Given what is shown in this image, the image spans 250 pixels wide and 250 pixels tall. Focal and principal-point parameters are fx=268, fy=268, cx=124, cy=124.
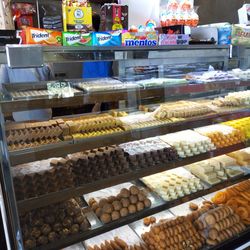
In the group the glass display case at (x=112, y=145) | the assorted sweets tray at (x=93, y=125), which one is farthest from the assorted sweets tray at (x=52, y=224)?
the assorted sweets tray at (x=93, y=125)

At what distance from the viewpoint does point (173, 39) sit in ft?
5.25

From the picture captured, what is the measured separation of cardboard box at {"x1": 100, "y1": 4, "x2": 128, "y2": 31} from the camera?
1580 millimetres

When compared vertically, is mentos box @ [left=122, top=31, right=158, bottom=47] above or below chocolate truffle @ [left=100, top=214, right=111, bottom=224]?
above

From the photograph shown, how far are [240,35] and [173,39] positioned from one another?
0.59 metres

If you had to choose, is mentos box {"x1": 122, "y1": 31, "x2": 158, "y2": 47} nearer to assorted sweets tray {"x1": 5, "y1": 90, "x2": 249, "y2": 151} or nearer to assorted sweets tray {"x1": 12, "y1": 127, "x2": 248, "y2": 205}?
assorted sweets tray {"x1": 5, "y1": 90, "x2": 249, "y2": 151}

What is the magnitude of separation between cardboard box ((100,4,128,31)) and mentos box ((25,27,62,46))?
40 cm

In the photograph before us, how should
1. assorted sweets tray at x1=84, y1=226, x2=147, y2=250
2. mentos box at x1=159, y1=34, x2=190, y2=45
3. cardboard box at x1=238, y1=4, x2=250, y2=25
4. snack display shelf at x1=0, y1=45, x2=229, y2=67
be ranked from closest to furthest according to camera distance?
snack display shelf at x1=0, y1=45, x2=229, y2=67 < mentos box at x1=159, y1=34, x2=190, y2=45 < assorted sweets tray at x1=84, y1=226, x2=147, y2=250 < cardboard box at x1=238, y1=4, x2=250, y2=25

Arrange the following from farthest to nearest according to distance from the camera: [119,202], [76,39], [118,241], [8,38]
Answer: [118,241] → [119,202] → [76,39] → [8,38]

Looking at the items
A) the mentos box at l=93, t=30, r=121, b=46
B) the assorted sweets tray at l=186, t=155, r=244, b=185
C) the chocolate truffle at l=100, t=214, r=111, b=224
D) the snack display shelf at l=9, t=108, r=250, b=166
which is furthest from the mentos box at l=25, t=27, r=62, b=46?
the assorted sweets tray at l=186, t=155, r=244, b=185

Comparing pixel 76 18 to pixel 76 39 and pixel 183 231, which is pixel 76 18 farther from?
pixel 183 231

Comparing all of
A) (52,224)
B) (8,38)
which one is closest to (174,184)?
(52,224)

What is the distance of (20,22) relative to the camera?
165cm

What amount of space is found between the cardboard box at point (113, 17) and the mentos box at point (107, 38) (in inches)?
8.2

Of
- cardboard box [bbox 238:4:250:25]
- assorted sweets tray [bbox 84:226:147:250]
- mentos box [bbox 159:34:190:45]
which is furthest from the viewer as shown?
cardboard box [bbox 238:4:250:25]
